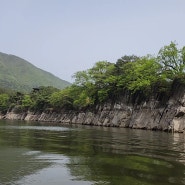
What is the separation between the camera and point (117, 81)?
89.3 metres

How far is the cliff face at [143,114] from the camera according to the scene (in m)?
59.6

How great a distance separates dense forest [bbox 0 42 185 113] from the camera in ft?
219

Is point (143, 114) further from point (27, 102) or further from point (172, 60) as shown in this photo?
point (27, 102)

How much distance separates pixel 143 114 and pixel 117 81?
19906 mm

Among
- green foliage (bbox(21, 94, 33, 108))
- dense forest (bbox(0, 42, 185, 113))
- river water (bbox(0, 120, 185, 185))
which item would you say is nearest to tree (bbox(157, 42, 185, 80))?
dense forest (bbox(0, 42, 185, 113))

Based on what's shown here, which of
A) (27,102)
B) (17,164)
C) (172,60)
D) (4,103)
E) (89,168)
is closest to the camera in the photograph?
(89,168)

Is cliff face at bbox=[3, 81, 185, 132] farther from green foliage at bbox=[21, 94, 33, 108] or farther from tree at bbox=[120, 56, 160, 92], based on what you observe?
green foliage at bbox=[21, 94, 33, 108]

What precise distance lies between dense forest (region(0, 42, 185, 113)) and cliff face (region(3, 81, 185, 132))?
2.41 metres

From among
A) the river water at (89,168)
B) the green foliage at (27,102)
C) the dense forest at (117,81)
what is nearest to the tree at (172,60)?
the dense forest at (117,81)

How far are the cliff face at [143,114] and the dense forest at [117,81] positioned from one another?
2.41 metres

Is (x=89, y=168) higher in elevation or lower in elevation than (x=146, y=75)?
lower

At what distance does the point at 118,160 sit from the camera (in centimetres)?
2056

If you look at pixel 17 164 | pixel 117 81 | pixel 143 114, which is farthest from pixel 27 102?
pixel 17 164

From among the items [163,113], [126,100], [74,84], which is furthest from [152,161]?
[74,84]
